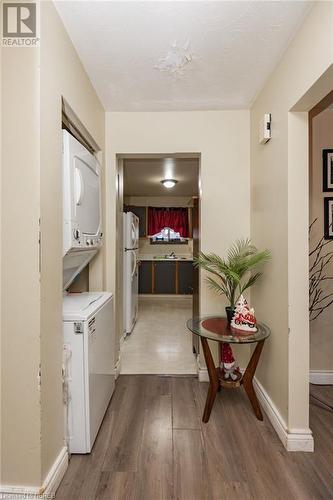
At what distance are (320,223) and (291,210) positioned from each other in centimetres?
87

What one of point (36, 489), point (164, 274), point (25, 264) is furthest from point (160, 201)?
point (36, 489)

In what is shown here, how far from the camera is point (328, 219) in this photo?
2.21 meters

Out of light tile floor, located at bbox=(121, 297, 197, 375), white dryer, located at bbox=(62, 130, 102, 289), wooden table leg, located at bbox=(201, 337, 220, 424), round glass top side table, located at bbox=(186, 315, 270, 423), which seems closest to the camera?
white dryer, located at bbox=(62, 130, 102, 289)

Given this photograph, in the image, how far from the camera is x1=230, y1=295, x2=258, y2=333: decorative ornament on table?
5.93ft

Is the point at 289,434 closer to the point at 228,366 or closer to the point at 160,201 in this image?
the point at 228,366

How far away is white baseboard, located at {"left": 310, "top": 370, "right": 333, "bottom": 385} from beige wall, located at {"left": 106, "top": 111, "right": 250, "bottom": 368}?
133cm

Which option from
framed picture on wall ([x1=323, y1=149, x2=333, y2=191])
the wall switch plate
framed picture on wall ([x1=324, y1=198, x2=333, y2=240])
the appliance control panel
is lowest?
the appliance control panel

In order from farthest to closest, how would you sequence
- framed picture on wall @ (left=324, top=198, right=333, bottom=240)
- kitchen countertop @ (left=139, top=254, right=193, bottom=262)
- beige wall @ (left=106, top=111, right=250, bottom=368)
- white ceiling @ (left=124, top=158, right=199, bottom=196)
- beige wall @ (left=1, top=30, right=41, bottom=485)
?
kitchen countertop @ (left=139, top=254, right=193, bottom=262), white ceiling @ (left=124, top=158, right=199, bottom=196), beige wall @ (left=106, top=111, right=250, bottom=368), framed picture on wall @ (left=324, top=198, right=333, bottom=240), beige wall @ (left=1, top=30, right=41, bottom=485)

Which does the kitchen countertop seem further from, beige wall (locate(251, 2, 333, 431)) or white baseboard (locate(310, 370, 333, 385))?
beige wall (locate(251, 2, 333, 431))

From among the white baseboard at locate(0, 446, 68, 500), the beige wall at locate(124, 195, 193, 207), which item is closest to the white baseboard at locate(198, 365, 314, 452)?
the white baseboard at locate(0, 446, 68, 500)

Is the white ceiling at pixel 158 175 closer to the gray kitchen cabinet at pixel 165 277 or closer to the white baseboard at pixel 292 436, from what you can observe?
the gray kitchen cabinet at pixel 165 277

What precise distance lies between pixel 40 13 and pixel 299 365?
7.52ft

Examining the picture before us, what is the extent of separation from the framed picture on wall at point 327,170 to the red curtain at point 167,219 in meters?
4.10

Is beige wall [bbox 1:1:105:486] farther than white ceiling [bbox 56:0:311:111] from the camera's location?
No
